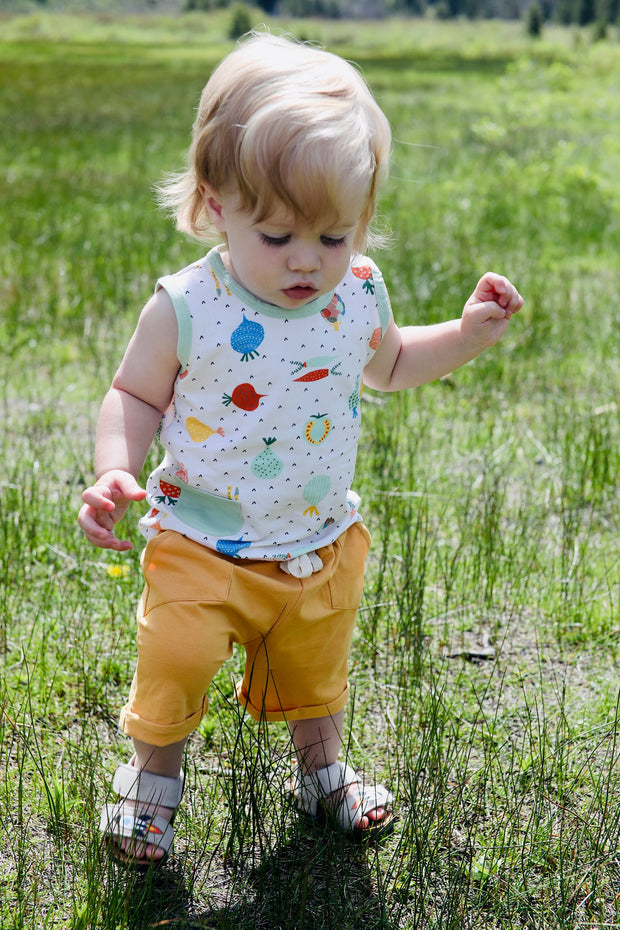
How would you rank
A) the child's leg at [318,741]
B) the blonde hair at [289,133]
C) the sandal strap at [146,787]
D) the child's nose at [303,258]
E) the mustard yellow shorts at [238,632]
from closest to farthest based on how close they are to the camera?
the blonde hair at [289,133], the child's nose at [303,258], the mustard yellow shorts at [238,632], the sandal strap at [146,787], the child's leg at [318,741]

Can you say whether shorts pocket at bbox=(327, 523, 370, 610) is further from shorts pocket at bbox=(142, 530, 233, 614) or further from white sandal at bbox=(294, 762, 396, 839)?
white sandal at bbox=(294, 762, 396, 839)

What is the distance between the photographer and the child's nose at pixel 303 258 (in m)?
2.02

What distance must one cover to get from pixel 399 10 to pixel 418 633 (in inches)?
6655

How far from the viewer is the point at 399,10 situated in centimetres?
15438

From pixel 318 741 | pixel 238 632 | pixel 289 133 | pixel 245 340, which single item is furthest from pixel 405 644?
pixel 289 133

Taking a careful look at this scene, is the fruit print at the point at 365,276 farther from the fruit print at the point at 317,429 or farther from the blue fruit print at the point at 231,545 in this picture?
the blue fruit print at the point at 231,545

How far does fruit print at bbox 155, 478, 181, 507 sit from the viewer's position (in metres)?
2.27

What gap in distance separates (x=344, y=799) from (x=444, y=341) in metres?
1.18

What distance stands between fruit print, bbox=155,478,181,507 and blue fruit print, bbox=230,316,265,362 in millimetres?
360

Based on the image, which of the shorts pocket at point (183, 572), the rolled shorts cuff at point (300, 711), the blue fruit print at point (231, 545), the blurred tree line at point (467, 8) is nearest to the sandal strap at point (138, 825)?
the rolled shorts cuff at point (300, 711)

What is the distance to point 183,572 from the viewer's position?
7.09ft

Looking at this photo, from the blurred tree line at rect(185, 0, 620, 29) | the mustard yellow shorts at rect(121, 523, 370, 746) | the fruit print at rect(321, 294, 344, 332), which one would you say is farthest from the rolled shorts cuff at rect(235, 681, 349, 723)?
the blurred tree line at rect(185, 0, 620, 29)

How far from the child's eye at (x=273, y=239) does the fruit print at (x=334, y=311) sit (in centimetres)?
25

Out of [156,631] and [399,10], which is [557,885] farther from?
[399,10]
